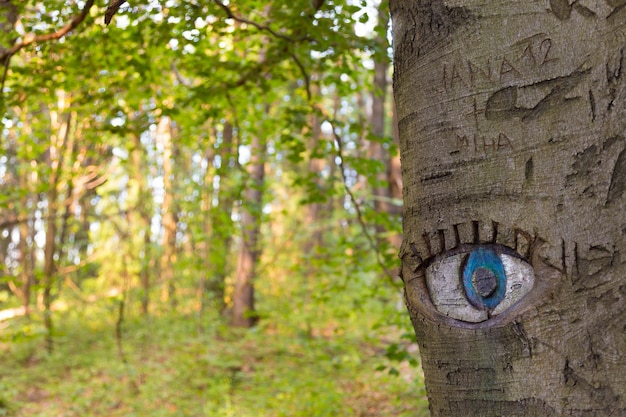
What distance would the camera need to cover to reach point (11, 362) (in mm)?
9586

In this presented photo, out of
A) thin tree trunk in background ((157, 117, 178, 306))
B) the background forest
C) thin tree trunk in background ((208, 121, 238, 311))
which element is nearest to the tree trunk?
the background forest

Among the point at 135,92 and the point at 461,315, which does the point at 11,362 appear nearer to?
the point at 135,92

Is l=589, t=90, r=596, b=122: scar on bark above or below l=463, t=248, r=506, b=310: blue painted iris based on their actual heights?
above

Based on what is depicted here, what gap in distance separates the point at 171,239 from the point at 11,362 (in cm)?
383

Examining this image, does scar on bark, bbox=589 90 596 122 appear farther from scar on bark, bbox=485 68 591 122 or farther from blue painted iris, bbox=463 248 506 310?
blue painted iris, bbox=463 248 506 310

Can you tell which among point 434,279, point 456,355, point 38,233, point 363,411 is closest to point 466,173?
point 434,279

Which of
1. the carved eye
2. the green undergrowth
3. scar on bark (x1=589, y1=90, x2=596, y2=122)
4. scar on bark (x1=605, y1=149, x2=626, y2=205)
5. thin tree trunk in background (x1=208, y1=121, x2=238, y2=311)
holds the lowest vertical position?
the green undergrowth

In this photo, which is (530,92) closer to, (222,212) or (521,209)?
(521,209)

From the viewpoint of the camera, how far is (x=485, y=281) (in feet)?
4.06

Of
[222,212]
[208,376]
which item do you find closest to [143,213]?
[208,376]

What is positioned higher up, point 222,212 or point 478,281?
point 222,212

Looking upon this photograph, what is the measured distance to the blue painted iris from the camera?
122 cm

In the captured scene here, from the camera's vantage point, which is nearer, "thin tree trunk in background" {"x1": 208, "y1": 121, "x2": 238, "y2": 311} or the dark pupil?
the dark pupil

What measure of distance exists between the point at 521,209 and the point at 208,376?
277 inches
